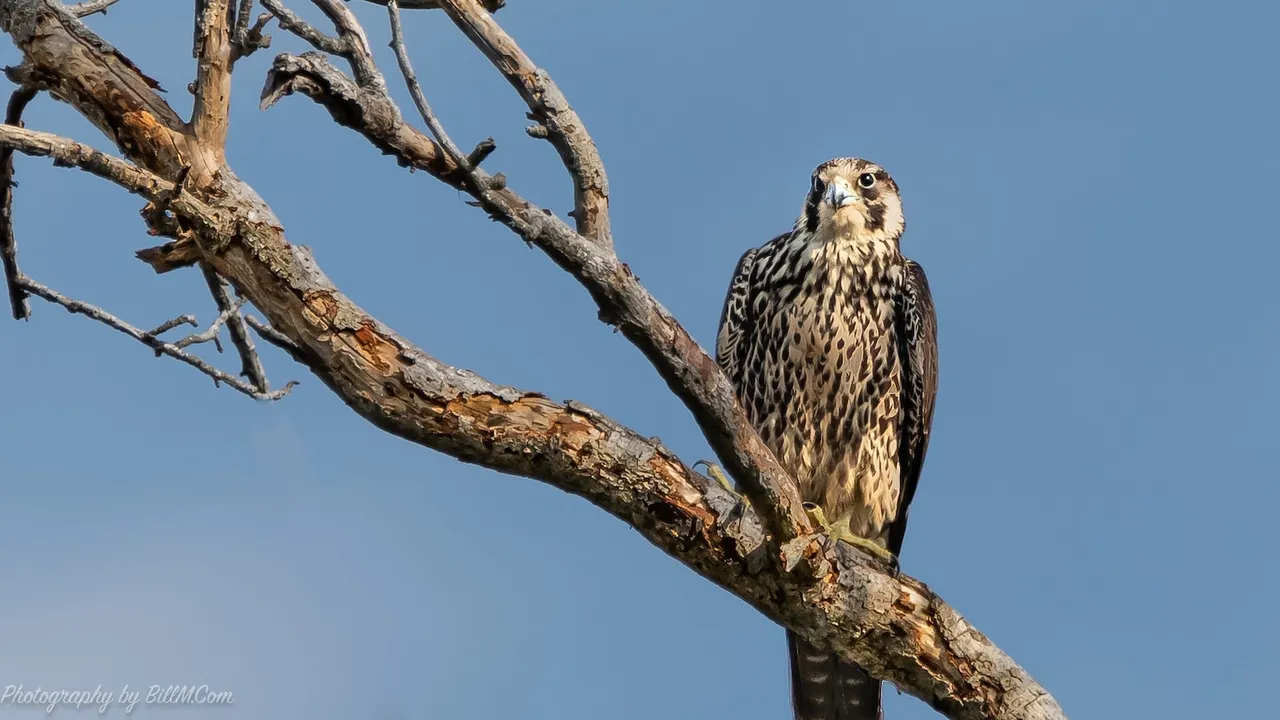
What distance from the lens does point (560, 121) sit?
309 centimetres

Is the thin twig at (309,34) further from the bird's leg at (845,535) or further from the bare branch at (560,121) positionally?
the bird's leg at (845,535)

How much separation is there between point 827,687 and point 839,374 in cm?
115

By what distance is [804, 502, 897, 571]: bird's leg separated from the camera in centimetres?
462

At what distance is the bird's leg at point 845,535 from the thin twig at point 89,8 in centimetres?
262

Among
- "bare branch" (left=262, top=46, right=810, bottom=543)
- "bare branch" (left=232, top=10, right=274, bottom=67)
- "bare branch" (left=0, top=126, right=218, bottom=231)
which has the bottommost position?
"bare branch" (left=0, top=126, right=218, bottom=231)

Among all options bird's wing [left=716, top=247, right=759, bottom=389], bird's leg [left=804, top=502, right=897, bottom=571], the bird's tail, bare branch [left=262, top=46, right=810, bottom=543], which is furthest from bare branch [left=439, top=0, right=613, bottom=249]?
the bird's tail

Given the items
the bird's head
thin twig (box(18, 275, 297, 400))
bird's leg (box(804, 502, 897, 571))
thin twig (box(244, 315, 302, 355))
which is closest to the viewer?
thin twig (box(244, 315, 302, 355))

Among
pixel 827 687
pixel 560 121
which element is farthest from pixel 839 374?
pixel 560 121

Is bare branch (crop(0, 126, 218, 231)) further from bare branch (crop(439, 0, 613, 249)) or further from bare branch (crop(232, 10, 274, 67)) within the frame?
bare branch (crop(439, 0, 613, 249))

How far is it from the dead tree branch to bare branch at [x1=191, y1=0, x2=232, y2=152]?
0.04ft

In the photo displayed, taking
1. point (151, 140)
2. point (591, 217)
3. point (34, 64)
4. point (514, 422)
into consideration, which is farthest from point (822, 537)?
point (34, 64)

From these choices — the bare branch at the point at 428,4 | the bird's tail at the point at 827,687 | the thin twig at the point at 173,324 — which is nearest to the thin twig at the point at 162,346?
the thin twig at the point at 173,324

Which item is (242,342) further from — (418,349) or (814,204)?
(814,204)

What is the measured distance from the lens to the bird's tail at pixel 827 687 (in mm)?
4953
